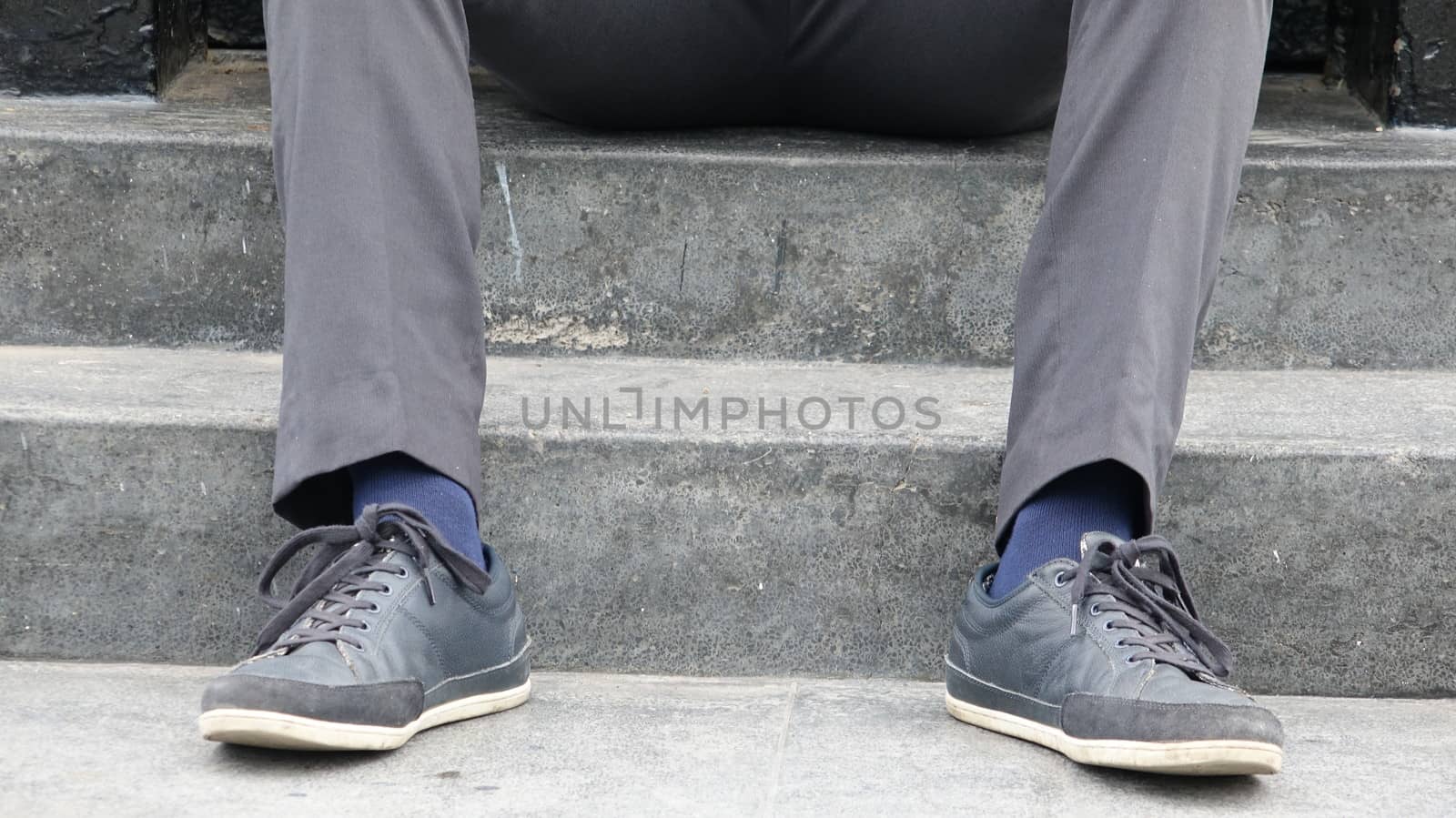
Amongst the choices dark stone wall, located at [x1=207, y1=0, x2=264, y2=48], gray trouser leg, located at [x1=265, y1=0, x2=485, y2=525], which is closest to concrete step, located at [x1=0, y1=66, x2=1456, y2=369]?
gray trouser leg, located at [x1=265, y1=0, x2=485, y2=525]

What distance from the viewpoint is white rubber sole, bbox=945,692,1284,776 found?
1033 millimetres

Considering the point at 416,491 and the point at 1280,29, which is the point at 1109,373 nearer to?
the point at 416,491

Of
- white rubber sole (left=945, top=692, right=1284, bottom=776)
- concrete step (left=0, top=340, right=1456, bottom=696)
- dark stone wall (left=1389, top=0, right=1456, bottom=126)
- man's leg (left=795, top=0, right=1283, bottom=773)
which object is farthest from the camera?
dark stone wall (left=1389, top=0, right=1456, bottom=126)

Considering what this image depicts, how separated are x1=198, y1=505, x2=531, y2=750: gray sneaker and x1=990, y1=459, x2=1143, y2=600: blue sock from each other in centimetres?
47

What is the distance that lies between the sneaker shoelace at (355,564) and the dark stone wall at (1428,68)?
150 cm

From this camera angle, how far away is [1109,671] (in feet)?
3.64

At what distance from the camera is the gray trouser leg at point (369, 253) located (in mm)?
1161

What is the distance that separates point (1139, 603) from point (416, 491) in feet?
2.09

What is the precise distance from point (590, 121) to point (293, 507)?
0.71m

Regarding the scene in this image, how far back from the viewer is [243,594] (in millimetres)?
1384

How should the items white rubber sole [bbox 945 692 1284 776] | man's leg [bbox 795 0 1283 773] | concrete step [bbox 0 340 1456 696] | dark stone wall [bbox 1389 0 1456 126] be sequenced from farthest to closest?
dark stone wall [bbox 1389 0 1456 126], concrete step [bbox 0 340 1456 696], man's leg [bbox 795 0 1283 773], white rubber sole [bbox 945 692 1284 776]

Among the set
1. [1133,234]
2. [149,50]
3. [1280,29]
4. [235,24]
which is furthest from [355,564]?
[1280,29]

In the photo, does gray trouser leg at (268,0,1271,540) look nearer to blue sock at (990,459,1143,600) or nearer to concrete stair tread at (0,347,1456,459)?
blue sock at (990,459,1143,600)

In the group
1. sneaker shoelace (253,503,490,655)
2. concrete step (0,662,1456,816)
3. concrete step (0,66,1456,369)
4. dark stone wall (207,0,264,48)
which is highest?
dark stone wall (207,0,264,48)
